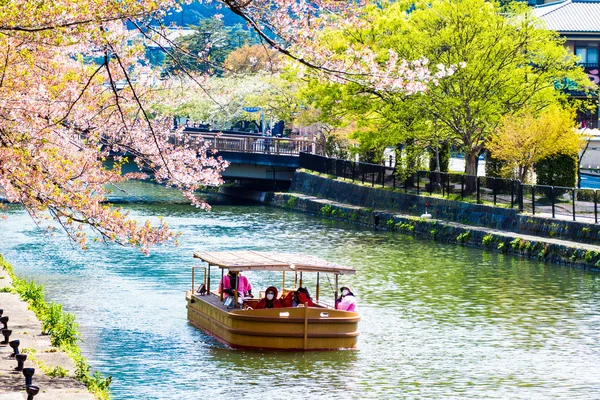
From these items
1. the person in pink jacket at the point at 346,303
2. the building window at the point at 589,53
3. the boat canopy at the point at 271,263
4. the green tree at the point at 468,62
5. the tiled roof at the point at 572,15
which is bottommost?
the person in pink jacket at the point at 346,303

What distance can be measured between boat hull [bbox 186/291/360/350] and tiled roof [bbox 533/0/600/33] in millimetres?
61965

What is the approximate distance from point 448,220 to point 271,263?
2591 cm

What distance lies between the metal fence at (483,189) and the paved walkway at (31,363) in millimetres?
24766

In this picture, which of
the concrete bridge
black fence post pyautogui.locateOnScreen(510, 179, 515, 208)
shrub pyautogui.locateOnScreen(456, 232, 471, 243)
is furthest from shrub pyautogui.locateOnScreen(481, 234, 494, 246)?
the concrete bridge

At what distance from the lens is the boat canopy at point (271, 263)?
2582 centimetres

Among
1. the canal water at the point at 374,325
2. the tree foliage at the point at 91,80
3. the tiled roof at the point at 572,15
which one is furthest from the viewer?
the tiled roof at the point at 572,15

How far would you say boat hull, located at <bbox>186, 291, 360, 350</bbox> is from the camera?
24859 mm

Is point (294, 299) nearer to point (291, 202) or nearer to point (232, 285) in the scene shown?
point (232, 285)

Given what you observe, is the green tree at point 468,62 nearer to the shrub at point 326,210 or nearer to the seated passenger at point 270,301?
the shrub at point 326,210

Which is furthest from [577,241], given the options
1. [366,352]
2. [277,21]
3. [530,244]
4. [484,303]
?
[277,21]

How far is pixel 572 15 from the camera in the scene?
8581 cm

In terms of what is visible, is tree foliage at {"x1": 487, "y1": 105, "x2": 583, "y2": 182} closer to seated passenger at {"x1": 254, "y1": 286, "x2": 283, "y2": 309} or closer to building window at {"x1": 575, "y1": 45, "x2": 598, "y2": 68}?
seated passenger at {"x1": 254, "y1": 286, "x2": 283, "y2": 309}

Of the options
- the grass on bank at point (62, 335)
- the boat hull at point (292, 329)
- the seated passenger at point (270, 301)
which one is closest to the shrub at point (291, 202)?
the grass on bank at point (62, 335)

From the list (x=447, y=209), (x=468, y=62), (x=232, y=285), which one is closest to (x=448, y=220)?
(x=447, y=209)
